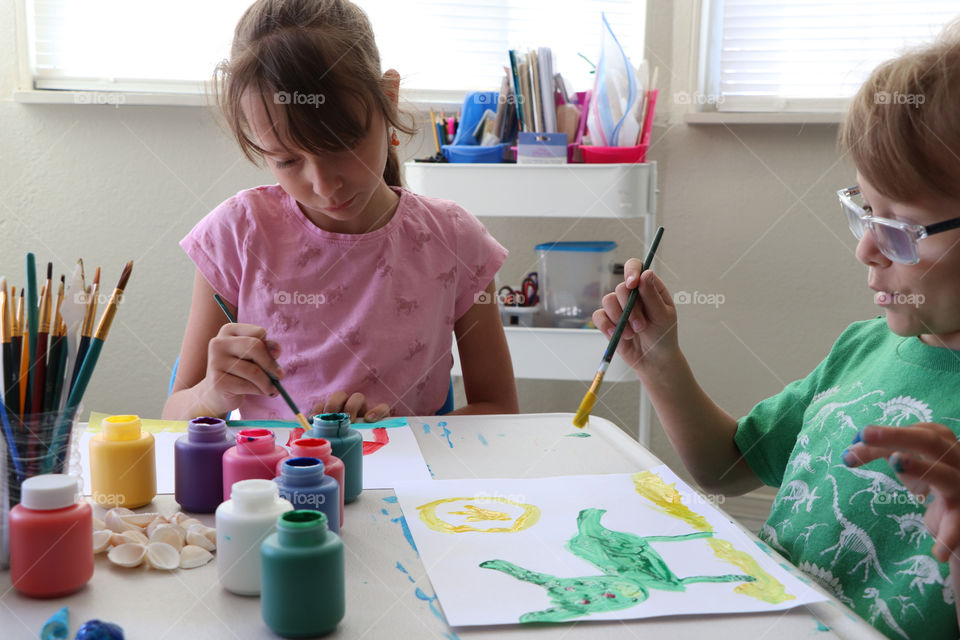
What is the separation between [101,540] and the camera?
0.65m

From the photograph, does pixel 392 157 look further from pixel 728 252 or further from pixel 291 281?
pixel 728 252

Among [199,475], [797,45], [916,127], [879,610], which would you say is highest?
[797,45]

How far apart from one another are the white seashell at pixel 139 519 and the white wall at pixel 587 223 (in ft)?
4.88

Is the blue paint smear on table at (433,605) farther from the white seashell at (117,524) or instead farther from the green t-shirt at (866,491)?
the green t-shirt at (866,491)

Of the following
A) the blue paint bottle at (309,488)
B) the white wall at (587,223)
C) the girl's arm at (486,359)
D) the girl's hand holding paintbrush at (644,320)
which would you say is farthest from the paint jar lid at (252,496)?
the white wall at (587,223)

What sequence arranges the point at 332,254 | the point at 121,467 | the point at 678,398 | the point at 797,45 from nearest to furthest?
the point at 121,467 < the point at 678,398 < the point at 332,254 < the point at 797,45

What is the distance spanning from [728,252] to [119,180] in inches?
58.5

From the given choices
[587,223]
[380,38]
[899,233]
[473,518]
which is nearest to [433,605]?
[473,518]

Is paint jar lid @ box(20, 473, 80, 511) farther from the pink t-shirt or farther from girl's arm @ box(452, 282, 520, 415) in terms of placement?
girl's arm @ box(452, 282, 520, 415)

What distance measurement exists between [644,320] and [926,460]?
0.41 meters

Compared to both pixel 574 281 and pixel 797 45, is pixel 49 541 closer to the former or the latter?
pixel 574 281

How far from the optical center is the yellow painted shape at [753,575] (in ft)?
1.98

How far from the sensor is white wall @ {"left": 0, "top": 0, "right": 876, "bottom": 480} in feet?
6.66

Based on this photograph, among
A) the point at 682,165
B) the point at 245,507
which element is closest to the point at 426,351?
the point at 245,507
